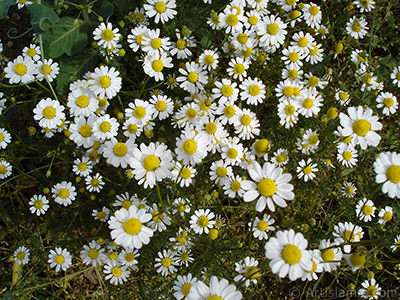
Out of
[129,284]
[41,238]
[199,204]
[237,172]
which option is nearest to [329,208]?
[237,172]

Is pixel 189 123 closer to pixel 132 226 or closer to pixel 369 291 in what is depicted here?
pixel 132 226

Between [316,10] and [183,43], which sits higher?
[316,10]

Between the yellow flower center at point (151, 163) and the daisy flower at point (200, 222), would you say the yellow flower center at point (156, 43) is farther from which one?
the daisy flower at point (200, 222)

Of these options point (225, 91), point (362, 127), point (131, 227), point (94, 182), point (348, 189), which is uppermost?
point (225, 91)

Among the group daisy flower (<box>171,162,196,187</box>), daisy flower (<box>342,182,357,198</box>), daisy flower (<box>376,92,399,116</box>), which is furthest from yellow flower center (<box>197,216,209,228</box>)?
daisy flower (<box>376,92,399,116</box>)

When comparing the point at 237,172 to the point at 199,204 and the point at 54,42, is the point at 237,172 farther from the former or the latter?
the point at 54,42

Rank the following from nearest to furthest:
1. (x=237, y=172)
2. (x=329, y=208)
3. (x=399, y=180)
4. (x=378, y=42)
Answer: (x=399, y=180) → (x=237, y=172) → (x=329, y=208) → (x=378, y=42)

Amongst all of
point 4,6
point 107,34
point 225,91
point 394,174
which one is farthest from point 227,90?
point 4,6

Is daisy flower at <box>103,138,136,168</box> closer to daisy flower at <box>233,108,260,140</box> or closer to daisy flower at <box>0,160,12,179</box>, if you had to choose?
daisy flower at <box>233,108,260,140</box>
